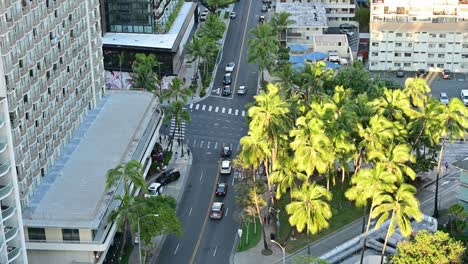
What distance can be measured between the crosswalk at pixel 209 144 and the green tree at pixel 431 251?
51.3 metres

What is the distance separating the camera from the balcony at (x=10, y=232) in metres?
91.7

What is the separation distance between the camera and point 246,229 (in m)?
119

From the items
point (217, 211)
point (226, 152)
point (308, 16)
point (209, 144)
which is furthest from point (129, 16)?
point (217, 211)

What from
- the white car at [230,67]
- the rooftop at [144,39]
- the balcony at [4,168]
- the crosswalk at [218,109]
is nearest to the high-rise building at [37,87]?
the balcony at [4,168]

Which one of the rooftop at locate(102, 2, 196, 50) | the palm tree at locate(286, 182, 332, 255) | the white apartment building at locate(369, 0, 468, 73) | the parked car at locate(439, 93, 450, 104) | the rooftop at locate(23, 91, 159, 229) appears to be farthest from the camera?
the white apartment building at locate(369, 0, 468, 73)

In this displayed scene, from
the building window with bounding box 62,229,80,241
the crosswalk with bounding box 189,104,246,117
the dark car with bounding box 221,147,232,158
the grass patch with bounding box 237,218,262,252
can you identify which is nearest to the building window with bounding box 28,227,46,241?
the building window with bounding box 62,229,80,241

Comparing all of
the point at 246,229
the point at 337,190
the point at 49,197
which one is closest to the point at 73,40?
the point at 49,197

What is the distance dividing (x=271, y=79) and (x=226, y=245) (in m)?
67.2

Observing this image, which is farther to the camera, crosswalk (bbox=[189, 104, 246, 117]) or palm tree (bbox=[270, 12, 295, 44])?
palm tree (bbox=[270, 12, 295, 44])

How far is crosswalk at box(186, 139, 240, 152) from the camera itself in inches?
5679

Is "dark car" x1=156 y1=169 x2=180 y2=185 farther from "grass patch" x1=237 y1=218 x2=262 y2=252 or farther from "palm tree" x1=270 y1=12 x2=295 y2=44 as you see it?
"palm tree" x1=270 y1=12 x2=295 y2=44

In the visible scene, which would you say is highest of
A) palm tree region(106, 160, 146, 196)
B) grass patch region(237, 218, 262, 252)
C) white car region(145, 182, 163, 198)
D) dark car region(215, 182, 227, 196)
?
palm tree region(106, 160, 146, 196)

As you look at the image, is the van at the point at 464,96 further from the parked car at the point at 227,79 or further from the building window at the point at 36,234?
the building window at the point at 36,234

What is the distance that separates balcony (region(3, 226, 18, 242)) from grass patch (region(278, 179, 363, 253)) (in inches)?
1512
